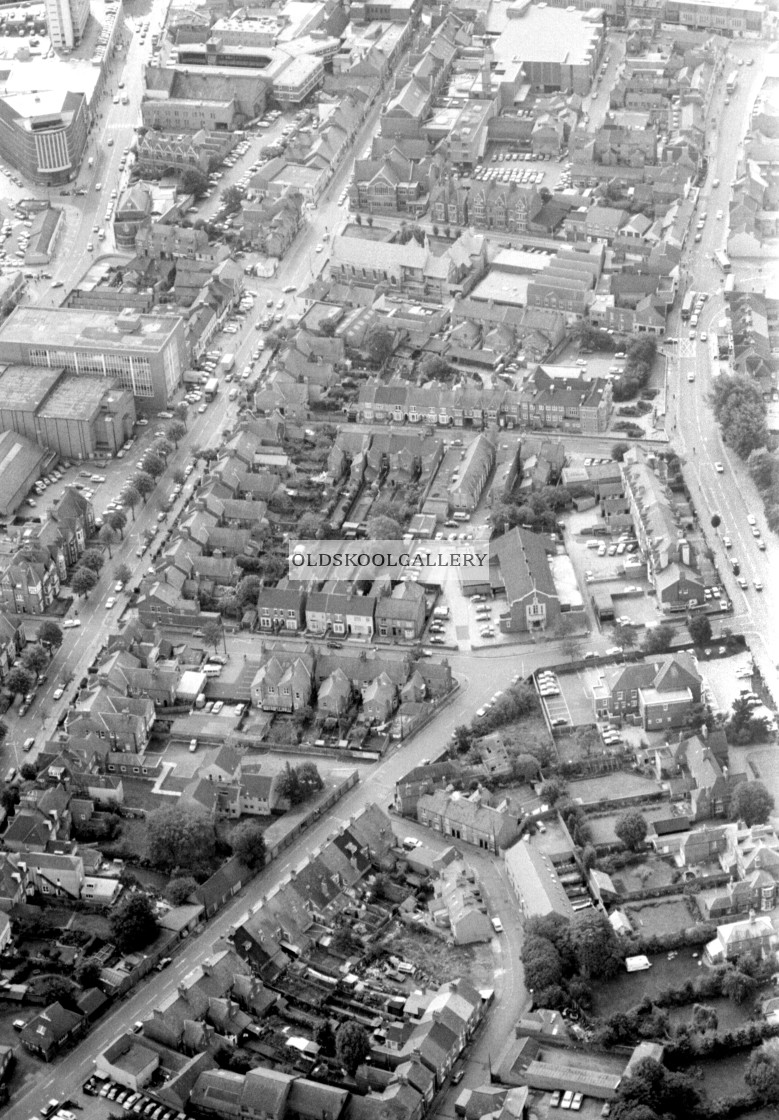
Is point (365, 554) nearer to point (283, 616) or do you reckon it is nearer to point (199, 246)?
point (283, 616)

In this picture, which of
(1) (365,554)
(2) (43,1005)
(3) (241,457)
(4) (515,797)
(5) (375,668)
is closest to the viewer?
(2) (43,1005)

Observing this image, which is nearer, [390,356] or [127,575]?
[127,575]

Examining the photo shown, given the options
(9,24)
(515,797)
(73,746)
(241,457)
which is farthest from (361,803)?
(9,24)

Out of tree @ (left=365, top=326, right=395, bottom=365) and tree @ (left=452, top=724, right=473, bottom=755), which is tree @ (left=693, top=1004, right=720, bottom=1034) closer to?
tree @ (left=452, top=724, right=473, bottom=755)

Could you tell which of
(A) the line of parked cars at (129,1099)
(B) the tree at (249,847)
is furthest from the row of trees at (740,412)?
(A) the line of parked cars at (129,1099)

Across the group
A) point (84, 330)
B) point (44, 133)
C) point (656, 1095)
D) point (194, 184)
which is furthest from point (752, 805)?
point (44, 133)

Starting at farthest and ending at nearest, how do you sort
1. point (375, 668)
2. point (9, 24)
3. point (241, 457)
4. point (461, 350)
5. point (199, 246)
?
point (9, 24)
point (199, 246)
point (461, 350)
point (241, 457)
point (375, 668)

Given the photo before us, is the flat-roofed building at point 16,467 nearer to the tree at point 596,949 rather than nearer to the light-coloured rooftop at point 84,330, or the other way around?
the light-coloured rooftop at point 84,330
